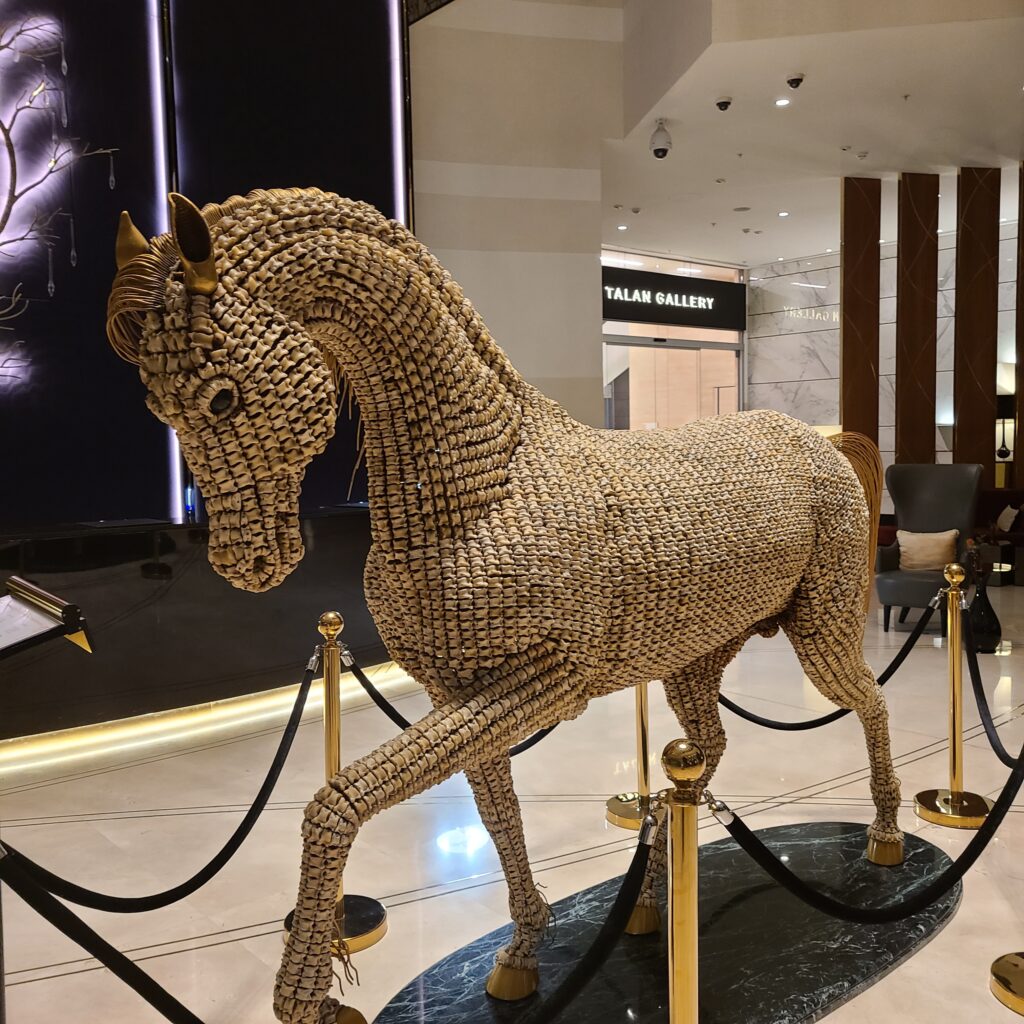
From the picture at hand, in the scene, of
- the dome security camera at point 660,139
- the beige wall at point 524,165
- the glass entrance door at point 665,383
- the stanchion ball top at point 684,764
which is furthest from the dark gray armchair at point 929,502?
the stanchion ball top at point 684,764

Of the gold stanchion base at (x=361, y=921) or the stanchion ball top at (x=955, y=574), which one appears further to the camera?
the stanchion ball top at (x=955, y=574)

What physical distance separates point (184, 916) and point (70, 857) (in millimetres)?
708

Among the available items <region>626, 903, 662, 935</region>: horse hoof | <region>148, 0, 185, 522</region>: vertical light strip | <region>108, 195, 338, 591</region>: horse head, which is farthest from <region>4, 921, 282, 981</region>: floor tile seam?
<region>148, 0, 185, 522</region>: vertical light strip

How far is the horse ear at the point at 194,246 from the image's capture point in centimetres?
131

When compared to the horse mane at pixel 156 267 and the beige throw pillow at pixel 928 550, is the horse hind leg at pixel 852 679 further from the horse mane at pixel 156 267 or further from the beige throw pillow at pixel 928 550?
the beige throw pillow at pixel 928 550

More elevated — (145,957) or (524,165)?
(524,165)

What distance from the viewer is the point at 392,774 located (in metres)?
1.52

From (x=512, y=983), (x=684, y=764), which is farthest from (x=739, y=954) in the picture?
(x=684, y=764)

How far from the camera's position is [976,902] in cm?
278

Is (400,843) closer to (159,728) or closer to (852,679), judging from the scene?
(852,679)

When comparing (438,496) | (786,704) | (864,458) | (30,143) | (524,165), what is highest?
(524,165)

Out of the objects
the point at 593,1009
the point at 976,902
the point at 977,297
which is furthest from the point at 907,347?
the point at 593,1009

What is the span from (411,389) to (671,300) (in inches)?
515

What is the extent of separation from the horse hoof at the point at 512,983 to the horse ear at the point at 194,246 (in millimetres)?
1764
